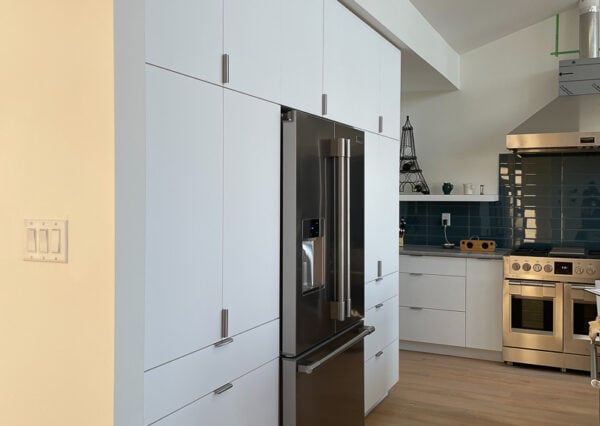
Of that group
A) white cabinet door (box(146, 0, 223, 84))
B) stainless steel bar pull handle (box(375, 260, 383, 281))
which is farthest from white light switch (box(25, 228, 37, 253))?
stainless steel bar pull handle (box(375, 260, 383, 281))

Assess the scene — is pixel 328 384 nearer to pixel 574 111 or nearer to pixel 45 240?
pixel 45 240

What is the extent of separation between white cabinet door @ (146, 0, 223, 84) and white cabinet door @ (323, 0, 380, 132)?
3.23 feet

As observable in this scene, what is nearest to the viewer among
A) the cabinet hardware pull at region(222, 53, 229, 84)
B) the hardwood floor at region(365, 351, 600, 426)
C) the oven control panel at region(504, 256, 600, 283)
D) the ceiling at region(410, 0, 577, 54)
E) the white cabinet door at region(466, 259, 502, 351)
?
the cabinet hardware pull at region(222, 53, 229, 84)

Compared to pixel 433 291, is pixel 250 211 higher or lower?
higher

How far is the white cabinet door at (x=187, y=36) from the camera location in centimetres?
181

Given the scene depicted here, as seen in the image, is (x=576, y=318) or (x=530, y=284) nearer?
(x=576, y=318)

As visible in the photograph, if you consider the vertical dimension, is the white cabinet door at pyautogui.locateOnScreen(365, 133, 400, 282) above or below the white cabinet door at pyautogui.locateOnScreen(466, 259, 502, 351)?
above

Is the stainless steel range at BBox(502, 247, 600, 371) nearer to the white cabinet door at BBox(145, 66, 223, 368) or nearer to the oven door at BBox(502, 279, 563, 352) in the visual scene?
the oven door at BBox(502, 279, 563, 352)

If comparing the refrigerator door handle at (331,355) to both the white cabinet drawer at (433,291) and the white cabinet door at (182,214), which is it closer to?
the white cabinet door at (182,214)

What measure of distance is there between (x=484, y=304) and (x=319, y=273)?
8.76ft

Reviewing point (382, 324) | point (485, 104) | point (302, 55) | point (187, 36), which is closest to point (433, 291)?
point (382, 324)

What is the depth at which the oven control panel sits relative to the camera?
4.57 m

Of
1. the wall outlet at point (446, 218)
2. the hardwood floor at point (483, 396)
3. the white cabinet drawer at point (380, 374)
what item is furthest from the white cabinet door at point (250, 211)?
the wall outlet at point (446, 218)

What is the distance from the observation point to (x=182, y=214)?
1.93 m
